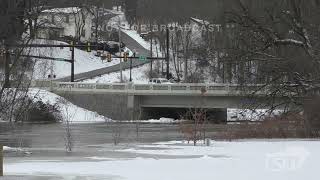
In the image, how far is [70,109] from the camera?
207ft

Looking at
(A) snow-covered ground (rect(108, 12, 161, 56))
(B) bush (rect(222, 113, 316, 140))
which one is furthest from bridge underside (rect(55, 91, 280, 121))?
(A) snow-covered ground (rect(108, 12, 161, 56))

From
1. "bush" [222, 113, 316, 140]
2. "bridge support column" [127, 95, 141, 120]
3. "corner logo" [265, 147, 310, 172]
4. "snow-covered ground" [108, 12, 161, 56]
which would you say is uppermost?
"snow-covered ground" [108, 12, 161, 56]

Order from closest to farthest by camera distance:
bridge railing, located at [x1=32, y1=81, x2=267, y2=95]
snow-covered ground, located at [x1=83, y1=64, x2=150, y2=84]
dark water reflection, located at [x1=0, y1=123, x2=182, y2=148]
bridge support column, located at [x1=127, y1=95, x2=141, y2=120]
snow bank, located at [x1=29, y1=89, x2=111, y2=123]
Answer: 1. dark water reflection, located at [x1=0, y1=123, x2=182, y2=148]
2. snow bank, located at [x1=29, y1=89, x2=111, y2=123]
3. bridge railing, located at [x1=32, y1=81, x2=267, y2=95]
4. bridge support column, located at [x1=127, y1=95, x2=141, y2=120]
5. snow-covered ground, located at [x1=83, y1=64, x2=150, y2=84]

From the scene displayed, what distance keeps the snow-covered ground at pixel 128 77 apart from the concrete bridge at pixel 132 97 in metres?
23.3

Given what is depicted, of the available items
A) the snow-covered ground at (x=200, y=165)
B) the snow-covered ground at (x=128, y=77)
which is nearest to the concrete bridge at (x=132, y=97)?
the snow-covered ground at (x=128, y=77)

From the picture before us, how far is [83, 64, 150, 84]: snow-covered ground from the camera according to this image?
90944 millimetres

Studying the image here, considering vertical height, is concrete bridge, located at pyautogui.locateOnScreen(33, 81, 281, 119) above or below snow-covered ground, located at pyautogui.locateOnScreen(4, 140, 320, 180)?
above

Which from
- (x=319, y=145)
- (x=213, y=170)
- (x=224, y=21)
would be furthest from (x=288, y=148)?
(x=224, y=21)

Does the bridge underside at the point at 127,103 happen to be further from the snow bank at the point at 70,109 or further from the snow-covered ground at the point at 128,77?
the snow-covered ground at the point at 128,77

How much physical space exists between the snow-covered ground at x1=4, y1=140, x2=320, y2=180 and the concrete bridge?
41372 millimetres

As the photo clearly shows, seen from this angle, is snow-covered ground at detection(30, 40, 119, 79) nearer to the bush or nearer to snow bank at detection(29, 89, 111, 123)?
snow bank at detection(29, 89, 111, 123)

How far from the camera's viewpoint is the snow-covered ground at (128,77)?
90944 millimetres

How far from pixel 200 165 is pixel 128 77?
8339 centimetres

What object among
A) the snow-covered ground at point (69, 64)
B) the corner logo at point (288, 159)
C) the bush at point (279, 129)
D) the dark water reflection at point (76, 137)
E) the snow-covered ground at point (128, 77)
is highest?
the snow-covered ground at point (69, 64)
